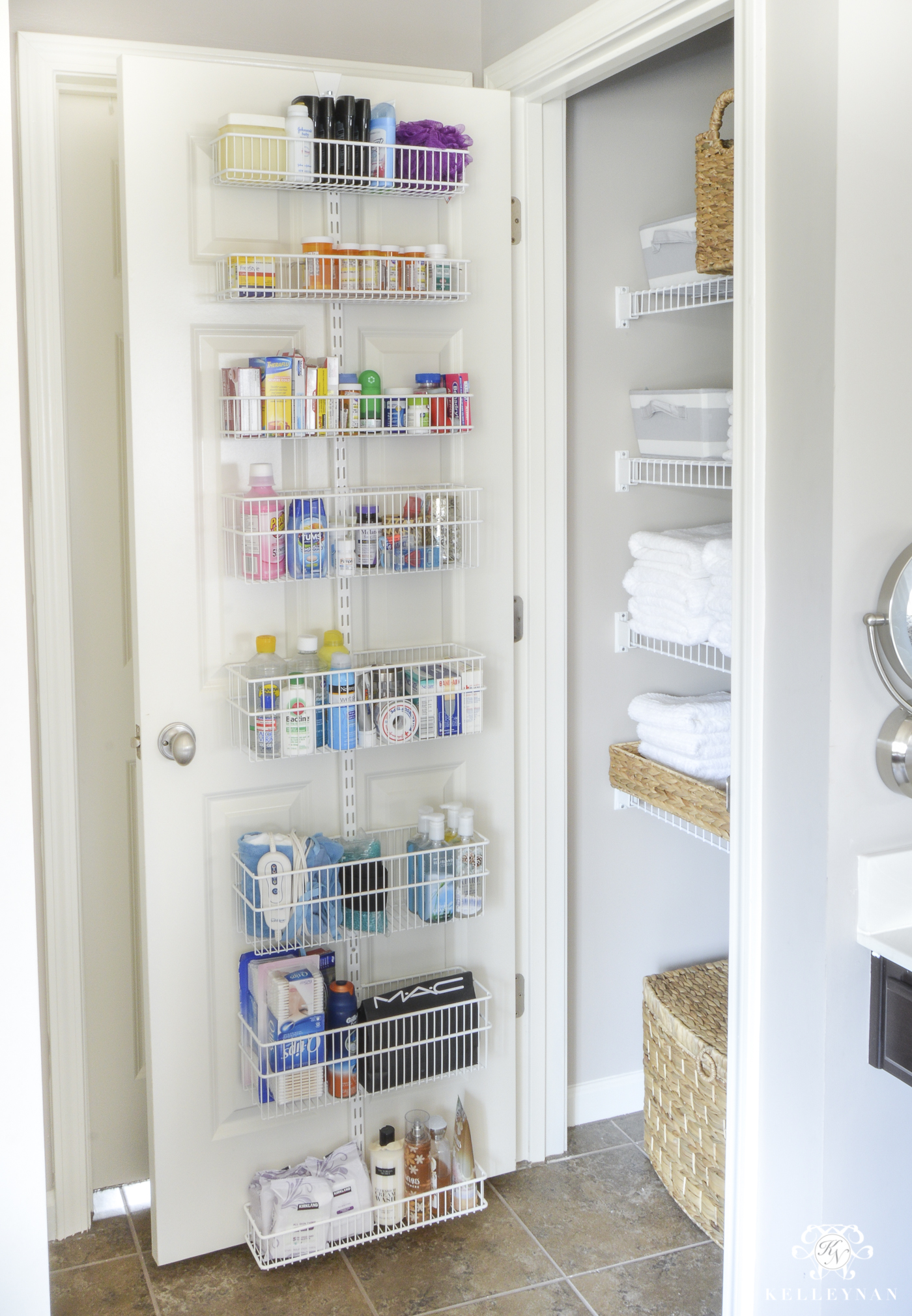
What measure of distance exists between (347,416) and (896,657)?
1.02m

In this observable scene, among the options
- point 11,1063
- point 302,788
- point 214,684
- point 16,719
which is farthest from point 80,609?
point 11,1063

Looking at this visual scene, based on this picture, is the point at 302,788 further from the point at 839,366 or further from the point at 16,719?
the point at 839,366

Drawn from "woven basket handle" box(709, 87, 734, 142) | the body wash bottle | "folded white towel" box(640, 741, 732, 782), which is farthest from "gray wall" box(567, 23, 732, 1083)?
the body wash bottle

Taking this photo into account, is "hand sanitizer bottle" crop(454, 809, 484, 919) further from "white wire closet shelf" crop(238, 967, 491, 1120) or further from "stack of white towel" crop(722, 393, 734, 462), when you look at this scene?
"stack of white towel" crop(722, 393, 734, 462)

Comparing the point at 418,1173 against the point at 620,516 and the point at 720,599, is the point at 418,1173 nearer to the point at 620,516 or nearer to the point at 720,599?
the point at 720,599

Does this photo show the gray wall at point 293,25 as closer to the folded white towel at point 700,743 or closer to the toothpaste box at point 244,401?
the toothpaste box at point 244,401

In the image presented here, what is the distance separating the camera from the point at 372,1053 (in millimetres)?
2258

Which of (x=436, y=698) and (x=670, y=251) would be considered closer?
(x=436, y=698)

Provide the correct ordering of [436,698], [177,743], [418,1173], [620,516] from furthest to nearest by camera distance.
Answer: [620,516]
[418,1173]
[436,698]
[177,743]

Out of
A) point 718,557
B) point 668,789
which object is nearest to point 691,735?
point 668,789

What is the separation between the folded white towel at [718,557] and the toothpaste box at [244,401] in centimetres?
87

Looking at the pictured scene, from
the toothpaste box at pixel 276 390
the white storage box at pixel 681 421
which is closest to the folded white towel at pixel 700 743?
the white storage box at pixel 681 421

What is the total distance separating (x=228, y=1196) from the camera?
2.28 metres

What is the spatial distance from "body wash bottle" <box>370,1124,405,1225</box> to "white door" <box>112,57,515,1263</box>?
0.29 feet
